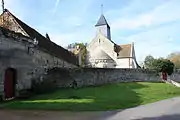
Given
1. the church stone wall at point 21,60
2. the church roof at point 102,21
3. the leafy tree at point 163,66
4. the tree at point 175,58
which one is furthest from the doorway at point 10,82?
the tree at point 175,58

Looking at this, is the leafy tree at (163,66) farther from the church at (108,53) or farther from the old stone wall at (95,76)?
the church at (108,53)

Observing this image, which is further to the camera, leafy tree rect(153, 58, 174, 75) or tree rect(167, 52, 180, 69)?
tree rect(167, 52, 180, 69)

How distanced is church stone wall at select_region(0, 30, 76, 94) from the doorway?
0.91 ft

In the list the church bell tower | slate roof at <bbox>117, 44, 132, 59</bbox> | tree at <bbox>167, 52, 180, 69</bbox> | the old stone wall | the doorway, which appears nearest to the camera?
the doorway

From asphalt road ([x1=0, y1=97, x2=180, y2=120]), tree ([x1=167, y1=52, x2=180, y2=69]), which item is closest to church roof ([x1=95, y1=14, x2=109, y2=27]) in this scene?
tree ([x1=167, y1=52, x2=180, y2=69])

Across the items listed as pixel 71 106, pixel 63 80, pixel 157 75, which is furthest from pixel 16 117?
pixel 157 75

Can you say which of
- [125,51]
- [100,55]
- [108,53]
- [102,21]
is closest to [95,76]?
[100,55]

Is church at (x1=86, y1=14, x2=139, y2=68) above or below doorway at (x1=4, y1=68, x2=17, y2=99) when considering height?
above

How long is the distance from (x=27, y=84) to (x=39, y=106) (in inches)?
252

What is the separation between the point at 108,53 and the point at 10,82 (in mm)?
54973

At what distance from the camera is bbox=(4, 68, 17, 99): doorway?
20344 millimetres

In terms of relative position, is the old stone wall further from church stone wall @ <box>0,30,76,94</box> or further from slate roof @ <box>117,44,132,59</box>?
slate roof @ <box>117,44,132,59</box>

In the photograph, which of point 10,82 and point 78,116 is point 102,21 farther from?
point 78,116

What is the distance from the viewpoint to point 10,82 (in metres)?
20.9
